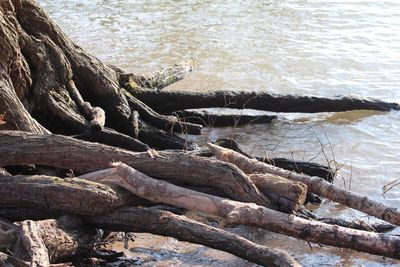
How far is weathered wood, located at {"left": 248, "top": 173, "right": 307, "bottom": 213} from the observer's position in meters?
5.35

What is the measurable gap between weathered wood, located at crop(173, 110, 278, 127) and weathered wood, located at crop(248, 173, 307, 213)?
3198 mm

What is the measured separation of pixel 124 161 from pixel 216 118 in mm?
3459

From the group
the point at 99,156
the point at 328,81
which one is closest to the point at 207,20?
the point at 328,81

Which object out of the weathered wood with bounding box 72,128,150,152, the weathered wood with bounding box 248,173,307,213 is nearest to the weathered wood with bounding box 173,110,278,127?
the weathered wood with bounding box 72,128,150,152

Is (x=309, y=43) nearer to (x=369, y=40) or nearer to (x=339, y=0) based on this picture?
(x=369, y=40)

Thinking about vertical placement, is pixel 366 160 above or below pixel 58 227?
below

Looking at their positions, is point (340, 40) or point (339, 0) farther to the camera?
point (339, 0)

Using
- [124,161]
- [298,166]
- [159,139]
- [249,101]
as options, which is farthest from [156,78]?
[124,161]

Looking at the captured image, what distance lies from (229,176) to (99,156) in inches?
43.7

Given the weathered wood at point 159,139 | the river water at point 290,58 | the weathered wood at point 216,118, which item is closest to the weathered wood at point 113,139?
the weathered wood at point 159,139

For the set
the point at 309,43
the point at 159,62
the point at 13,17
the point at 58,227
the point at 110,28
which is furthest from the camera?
the point at 110,28

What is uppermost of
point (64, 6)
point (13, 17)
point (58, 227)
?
point (13, 17)

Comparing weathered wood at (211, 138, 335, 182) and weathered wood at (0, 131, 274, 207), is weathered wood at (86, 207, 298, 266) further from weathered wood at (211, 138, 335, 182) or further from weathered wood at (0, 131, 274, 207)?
weathered wood at (211, 138, 335, 182)

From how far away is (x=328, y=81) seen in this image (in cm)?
1157
